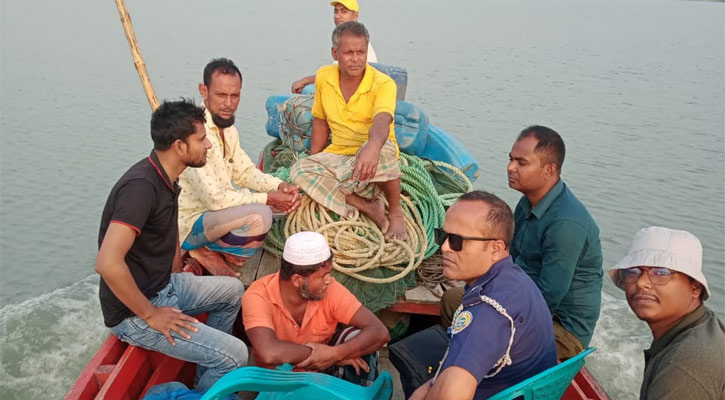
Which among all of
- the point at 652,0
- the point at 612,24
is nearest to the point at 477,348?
the point at 612,24

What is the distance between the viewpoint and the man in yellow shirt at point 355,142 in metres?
3.65

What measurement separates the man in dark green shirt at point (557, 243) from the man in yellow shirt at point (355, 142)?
0.85 metres

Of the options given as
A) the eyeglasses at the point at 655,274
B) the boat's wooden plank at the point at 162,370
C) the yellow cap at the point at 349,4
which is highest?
the yellow cap at the point at 349,4

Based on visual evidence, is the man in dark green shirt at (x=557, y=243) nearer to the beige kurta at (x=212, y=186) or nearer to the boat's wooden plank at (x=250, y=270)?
the boat's wooden plank at (x=250, y=270)

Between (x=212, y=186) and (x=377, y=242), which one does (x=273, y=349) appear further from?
(x=377, y=242)

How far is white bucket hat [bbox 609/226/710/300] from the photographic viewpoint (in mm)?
2020

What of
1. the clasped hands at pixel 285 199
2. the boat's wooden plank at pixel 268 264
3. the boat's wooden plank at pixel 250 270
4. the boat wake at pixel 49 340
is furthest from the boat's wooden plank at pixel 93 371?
the boat wake at pixel 49 340

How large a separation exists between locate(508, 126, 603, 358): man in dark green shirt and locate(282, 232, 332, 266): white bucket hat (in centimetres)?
117

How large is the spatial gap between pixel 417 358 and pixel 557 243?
920mm

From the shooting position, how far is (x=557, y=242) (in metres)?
2.92

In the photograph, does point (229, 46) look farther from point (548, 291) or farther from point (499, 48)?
point (548, 291)

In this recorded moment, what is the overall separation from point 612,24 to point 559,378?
114 feet

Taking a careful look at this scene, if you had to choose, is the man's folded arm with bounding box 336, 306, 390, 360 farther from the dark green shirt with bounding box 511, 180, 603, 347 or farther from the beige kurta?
the beige kurta

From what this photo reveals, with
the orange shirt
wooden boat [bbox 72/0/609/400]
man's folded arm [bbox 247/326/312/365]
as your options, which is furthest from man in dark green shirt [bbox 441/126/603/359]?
man's folded arm [bbox 247/326/312/365]
